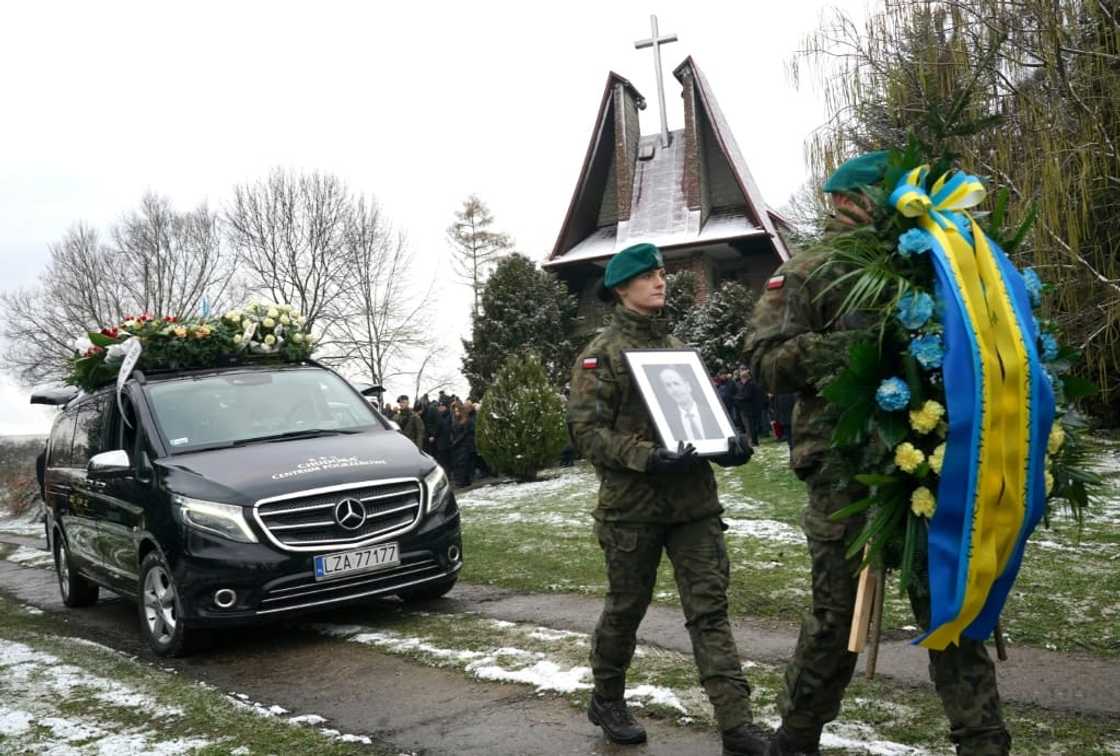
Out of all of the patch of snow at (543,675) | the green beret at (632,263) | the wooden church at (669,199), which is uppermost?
the wooden church at (669,199)

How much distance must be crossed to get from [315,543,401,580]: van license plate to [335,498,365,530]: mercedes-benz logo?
0.18 metres

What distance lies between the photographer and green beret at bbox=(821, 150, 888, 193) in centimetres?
349

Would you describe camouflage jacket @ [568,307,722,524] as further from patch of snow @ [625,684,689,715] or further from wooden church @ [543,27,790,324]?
wooden church @ [543,27,790,324]

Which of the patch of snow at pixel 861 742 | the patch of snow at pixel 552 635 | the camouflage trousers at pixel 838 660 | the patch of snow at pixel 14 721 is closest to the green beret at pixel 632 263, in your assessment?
the camouflage trousers at pixel 838 660

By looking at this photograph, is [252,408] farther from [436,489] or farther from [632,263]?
[632,263]

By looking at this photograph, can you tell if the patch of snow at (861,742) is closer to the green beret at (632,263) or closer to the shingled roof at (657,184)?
the green beret at (632,263)

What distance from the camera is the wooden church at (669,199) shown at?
36844 millimetres

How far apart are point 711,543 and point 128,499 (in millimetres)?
4946

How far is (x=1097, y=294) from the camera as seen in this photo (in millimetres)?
11312

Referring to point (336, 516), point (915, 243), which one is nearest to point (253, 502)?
point (336, 516)

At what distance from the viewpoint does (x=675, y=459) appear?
388cm

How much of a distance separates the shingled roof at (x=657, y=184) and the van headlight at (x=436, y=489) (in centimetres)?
2957

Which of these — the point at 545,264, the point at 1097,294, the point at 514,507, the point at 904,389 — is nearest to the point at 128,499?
the point at 904,389

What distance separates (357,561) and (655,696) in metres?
2.62
